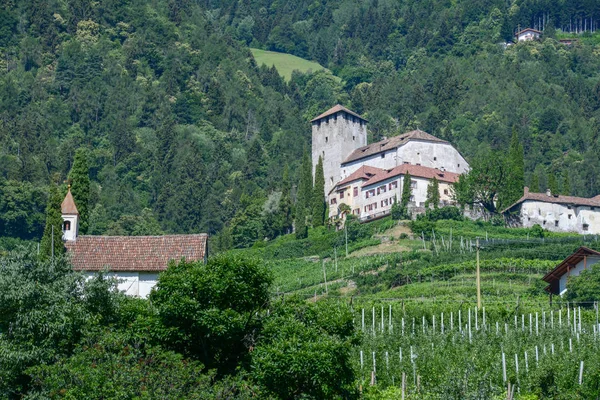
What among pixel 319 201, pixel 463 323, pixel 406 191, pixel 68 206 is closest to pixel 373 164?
pixel 319 201

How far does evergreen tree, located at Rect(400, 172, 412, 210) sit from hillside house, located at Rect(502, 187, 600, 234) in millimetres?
8104

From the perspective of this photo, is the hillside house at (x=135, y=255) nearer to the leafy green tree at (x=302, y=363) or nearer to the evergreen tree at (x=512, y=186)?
the leafy green tree at (x=302, y=363)

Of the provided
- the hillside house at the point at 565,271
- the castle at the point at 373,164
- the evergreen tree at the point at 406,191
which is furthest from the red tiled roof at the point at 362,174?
the hillside house at the point at 565,271

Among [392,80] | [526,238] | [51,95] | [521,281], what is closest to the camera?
[521,281]

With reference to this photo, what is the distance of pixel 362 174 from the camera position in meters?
114

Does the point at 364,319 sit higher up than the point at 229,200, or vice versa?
the point at 229,200

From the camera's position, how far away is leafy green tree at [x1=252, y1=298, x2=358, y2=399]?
3744 centimetres

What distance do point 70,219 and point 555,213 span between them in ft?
185

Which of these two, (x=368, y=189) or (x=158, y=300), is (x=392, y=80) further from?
(x=158, y=300)

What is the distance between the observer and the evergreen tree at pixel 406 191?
104438 mm

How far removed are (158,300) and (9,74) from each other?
5862 inches

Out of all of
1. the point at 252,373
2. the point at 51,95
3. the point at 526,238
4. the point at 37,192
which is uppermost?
the point at 51,95

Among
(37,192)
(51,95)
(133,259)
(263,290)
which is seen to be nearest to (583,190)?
(37,192)

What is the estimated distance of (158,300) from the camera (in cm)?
4019
